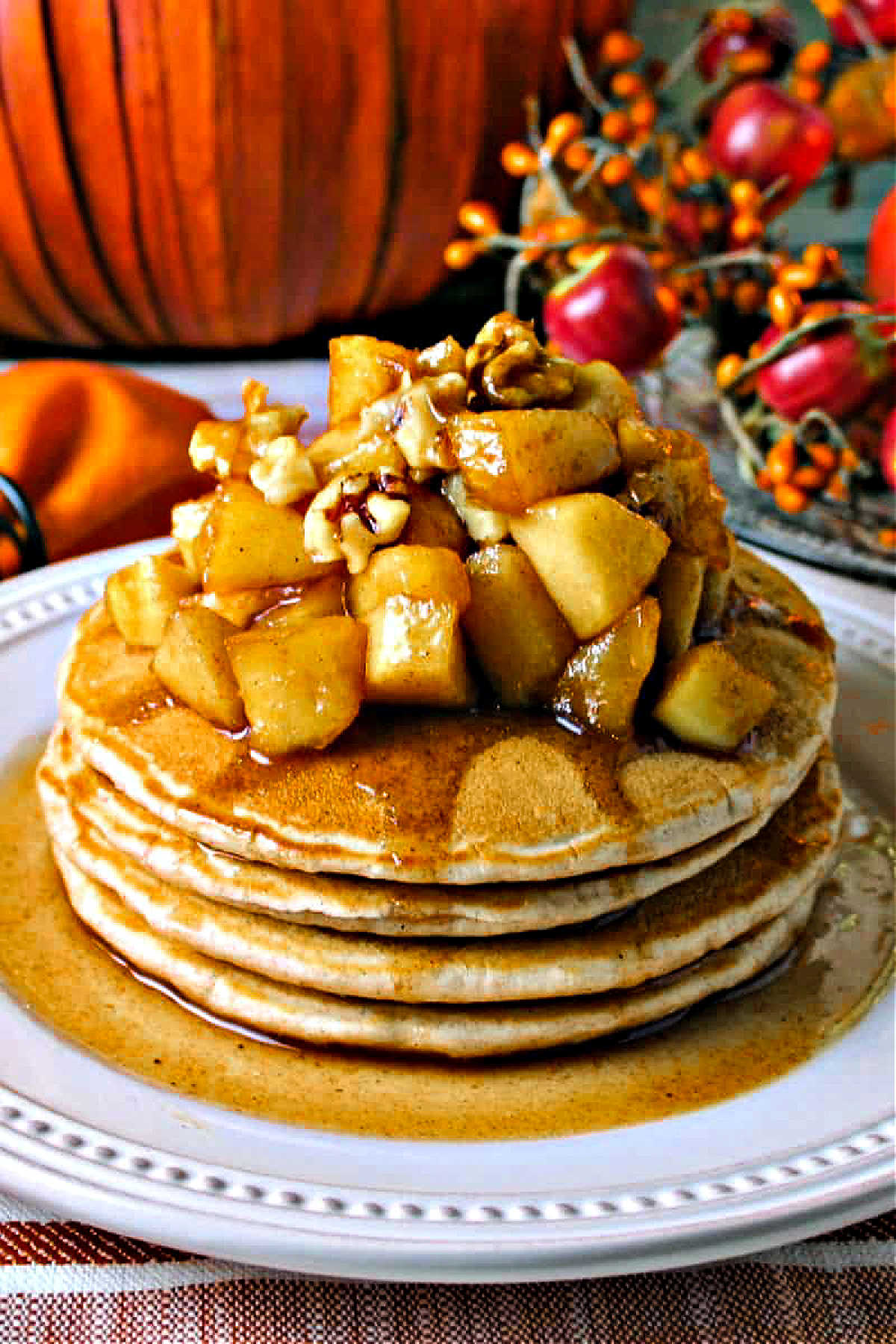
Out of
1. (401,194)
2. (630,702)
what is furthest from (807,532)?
(630,702)

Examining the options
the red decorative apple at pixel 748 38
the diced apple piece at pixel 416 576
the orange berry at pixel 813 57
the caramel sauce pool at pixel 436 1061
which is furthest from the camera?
the red decorative apple at pixel 748 38

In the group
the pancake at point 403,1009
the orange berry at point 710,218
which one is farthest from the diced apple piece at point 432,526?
the orange berry at point 710,218

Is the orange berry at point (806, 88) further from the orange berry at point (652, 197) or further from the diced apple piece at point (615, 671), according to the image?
the diced apple piece at point (615, 671)

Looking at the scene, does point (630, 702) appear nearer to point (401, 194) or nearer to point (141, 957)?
point (141, 957)

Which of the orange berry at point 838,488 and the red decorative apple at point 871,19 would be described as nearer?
the orange berry at point 838,488

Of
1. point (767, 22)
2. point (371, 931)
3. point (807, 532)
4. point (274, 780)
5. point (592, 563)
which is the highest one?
point (767, 22)

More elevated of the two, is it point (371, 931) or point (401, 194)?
point (401, 194)

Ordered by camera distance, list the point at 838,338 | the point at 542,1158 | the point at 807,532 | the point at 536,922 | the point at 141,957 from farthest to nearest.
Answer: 1. the point at 807,532
2. the point at 838,338
3. the point at 141,957
4. the point at 536,922
5. the point at 542,1158

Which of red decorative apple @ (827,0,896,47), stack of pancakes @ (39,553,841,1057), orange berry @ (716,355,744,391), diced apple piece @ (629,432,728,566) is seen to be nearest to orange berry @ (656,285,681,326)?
orange berry @ (716,355,744,391)
